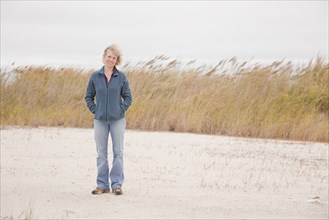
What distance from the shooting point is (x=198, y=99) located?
15812 mm

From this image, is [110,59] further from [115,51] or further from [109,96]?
[109,96]

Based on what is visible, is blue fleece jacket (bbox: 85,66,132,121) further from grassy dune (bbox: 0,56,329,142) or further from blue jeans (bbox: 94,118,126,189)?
grassy dune (bbox: 0,56,329,142)

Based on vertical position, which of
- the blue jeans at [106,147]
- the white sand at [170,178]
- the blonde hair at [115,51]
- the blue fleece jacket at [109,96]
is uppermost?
the blonde hair at [115,51]

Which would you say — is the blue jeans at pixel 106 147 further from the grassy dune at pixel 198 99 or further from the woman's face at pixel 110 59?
the grassy dune at pixel 198 99

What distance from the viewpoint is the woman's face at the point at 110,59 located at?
7293 millimetres

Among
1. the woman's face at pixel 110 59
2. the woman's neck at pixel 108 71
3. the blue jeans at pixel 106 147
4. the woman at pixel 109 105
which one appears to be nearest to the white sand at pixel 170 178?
the blue jeans at pixel 106 147

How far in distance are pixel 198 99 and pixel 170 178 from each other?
714cm


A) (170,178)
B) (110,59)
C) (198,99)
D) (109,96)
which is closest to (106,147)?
(109,96)

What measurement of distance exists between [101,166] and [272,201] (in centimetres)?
224

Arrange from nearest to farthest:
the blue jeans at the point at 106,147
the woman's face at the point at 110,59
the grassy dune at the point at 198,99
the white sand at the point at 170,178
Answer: the white sand at the point at 170,178 → the woman's face at the point at 110,59 → the blue jeans at the point at 106,147 → the grassy dune at the point at 198,99

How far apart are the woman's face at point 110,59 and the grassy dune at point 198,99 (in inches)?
298

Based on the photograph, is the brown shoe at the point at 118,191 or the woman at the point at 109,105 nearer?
the woman at the point at 109,105

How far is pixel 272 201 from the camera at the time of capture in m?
7.61

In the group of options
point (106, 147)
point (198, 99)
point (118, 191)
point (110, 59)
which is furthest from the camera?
point (198, 99)
